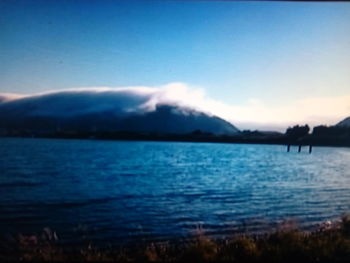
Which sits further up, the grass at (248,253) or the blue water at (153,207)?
the grass at (248,253)

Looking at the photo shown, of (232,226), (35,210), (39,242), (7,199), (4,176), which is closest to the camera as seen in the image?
(39,242)

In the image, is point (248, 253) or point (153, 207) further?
point (153, 207)

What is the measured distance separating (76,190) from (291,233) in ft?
57.8

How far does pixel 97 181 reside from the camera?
2978cm

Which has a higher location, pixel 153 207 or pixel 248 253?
pixel 248 253

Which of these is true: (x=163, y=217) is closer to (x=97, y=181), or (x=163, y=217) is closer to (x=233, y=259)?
(x=233, y=259)

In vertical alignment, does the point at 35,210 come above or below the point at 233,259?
below

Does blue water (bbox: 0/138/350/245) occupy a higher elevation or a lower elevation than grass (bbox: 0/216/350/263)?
lower

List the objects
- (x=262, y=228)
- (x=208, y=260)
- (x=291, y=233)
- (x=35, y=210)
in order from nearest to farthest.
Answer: (x=208, y=260) < (x=291, y=233) < (x=262, y=228) < (x=35, y=210)

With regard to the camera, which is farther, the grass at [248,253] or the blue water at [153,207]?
the blue water at [153,207]

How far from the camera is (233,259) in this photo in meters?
7.45

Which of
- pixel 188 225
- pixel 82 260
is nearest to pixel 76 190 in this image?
pixel 188 225

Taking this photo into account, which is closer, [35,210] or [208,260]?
[208,260]

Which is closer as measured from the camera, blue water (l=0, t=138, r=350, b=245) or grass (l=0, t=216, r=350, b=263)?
grass (l=0, t=216, r=350, b=263)
